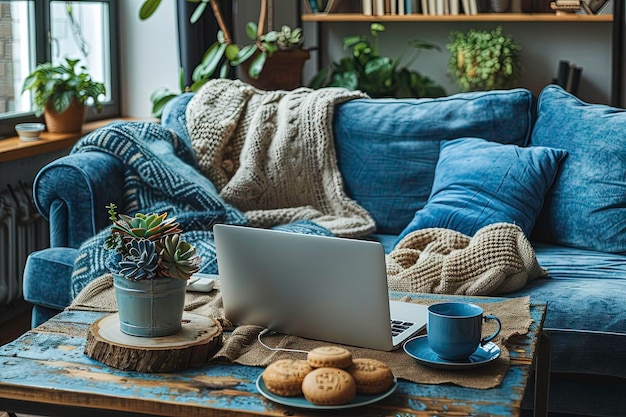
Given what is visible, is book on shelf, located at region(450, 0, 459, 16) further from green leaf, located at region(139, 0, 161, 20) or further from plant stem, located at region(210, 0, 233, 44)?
green leaf, located at region(139, 0, 161, 20)

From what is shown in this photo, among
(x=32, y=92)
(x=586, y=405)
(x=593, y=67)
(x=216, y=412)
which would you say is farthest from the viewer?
(x=593, y=67)

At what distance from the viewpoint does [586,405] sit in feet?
6.75

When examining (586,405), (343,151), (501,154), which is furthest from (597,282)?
(343,151)

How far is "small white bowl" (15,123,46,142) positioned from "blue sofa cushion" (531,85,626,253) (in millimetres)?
1836

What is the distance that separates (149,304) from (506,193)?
4.57 ft

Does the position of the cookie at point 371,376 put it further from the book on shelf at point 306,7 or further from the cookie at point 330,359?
the book on shelf at point 306,7

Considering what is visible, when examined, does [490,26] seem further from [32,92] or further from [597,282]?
[597,282]

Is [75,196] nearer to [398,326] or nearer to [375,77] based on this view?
[398,326]

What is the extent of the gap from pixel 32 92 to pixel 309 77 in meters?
1.66

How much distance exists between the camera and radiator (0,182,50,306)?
3.13m

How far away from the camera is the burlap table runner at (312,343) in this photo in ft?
4.25

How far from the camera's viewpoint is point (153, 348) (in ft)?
4.34

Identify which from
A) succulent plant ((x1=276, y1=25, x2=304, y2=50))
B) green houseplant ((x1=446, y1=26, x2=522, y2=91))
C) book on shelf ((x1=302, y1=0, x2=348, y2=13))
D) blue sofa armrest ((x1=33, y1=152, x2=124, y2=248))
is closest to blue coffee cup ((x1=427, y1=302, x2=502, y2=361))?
blue sofa armrest ((x1=33, y1=152, x2=124, y2=248))

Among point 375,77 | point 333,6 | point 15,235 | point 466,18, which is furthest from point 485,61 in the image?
point 15,235
